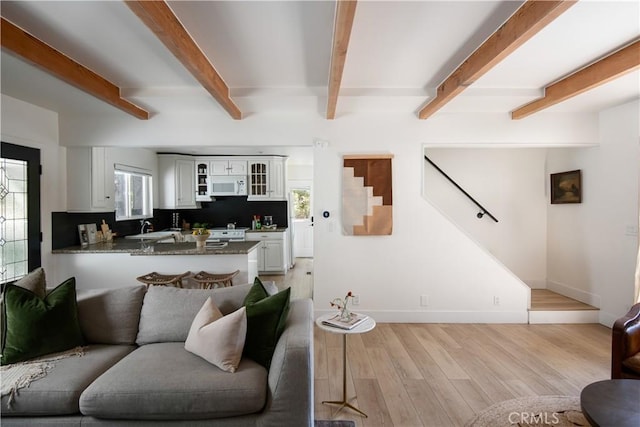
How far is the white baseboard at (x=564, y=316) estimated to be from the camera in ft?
13.2

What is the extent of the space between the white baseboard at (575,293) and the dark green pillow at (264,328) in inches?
160

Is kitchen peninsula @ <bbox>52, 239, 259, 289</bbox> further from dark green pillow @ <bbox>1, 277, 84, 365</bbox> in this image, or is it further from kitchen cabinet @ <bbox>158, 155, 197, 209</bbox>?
kitchen cabinet @ <bbox>158, 155, 197, 209</bbox>

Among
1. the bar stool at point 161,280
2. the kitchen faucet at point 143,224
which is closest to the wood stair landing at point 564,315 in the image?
the bar stool at point 161,280

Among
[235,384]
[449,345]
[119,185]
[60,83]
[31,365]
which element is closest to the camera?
[235,384]

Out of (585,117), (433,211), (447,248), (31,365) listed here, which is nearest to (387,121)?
(433,211)

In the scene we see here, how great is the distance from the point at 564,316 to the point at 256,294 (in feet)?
12.4

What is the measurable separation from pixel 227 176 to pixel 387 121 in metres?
3.79

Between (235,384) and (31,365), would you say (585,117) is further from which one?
(31,365)

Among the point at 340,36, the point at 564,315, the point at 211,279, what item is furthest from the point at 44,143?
the point at 564,315

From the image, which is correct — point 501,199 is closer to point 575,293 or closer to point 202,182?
point 575,293

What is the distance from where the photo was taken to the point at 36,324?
2.10 metres

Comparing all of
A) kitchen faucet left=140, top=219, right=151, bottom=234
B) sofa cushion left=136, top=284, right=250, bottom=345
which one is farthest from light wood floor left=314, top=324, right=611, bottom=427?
kitchen faucet left=140, top=219, right=151, bottom=234

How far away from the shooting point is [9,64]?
102 inches

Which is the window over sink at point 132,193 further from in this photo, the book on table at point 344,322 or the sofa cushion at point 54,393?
the book on table at point 344,322
